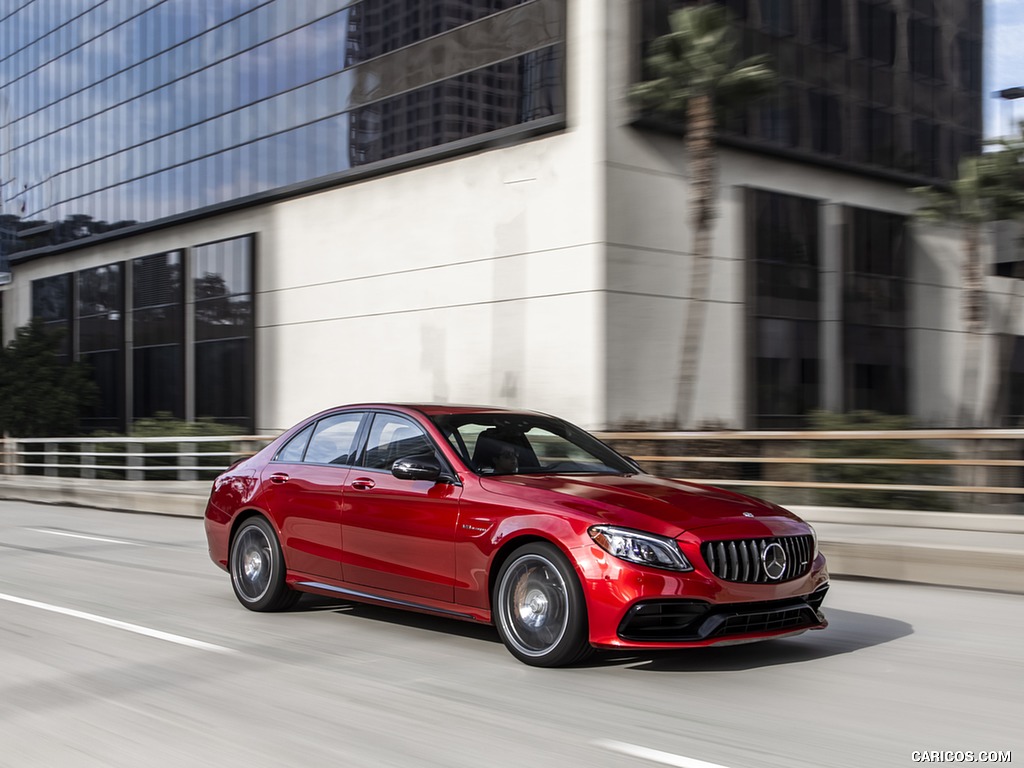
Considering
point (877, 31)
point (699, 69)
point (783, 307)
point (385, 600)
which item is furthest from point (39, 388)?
point (385, 600)

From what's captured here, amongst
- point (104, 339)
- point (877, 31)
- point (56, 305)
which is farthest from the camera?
point (56, 305)

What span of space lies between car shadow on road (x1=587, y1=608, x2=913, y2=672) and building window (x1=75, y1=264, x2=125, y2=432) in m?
35.8

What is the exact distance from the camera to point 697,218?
22344mm

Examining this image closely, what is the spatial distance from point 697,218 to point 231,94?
18118 millimetres

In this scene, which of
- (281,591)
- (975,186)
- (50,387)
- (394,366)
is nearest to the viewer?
(281,591)

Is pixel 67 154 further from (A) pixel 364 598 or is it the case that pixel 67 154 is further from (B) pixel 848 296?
(A) pixel 364 598

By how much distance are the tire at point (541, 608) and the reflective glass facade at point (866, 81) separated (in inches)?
761

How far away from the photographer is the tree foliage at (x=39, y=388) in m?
38.7

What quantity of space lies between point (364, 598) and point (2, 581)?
459cm

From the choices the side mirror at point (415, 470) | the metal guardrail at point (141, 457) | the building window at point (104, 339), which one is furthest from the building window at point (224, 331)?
the side mirror at point (415, 470)

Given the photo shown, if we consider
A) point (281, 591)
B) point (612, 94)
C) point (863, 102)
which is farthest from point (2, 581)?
point (863, 102)

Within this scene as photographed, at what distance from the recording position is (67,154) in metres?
43.5

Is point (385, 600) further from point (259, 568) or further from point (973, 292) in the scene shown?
point (973, 292)

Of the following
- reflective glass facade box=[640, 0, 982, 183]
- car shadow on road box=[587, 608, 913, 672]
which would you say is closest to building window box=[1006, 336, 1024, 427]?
reflective glass facade box=[640, 0, 982, 183]
